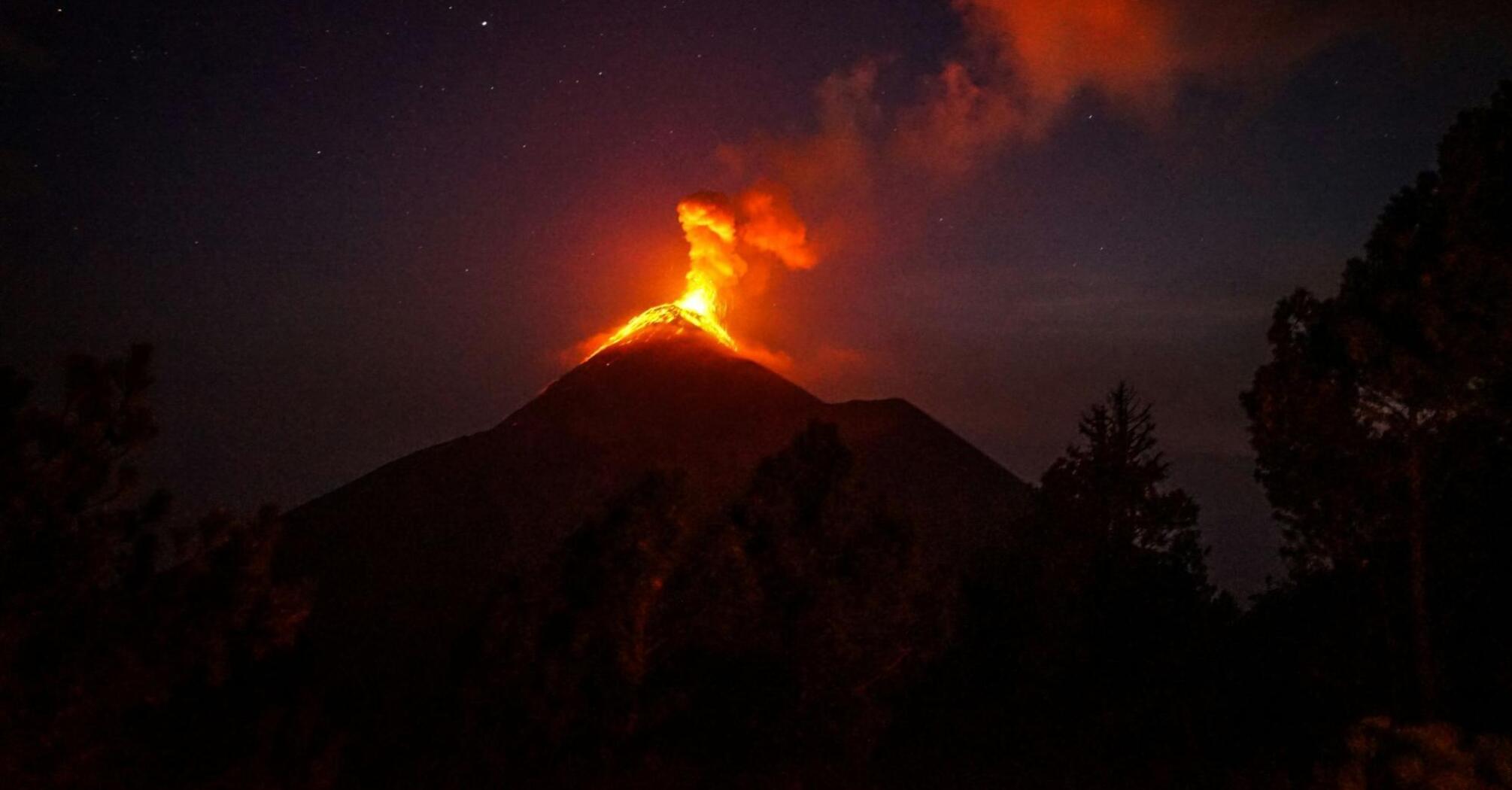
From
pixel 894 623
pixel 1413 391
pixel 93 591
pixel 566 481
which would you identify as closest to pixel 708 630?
pixel 894 623

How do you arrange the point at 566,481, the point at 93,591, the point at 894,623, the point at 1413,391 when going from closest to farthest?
the point at 93,591 < the point at 1413,391 < the point at 894,623 < the point at 566,481

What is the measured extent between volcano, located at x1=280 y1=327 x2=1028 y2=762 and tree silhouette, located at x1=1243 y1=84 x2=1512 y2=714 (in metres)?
42.1

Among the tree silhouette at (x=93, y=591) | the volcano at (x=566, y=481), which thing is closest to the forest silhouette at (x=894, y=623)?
the tree silhouette at (x=93, y=591)

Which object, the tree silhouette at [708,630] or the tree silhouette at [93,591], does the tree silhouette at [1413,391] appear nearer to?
the tree silhouette at [708,630]

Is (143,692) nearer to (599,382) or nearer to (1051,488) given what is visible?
(1051,488)

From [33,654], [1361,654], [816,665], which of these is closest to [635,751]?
[816,665]

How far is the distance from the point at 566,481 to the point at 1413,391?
81.5 metres

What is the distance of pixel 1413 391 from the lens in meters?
15.9

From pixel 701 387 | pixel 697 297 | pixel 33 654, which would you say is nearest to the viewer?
pixel 33 654

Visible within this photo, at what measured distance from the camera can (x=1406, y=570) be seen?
18.2 meters

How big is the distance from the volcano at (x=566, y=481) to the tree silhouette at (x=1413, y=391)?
4212cm

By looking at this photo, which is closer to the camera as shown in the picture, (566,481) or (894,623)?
(894,623)

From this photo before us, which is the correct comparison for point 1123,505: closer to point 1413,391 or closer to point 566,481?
point 1413,391

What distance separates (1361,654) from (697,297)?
10572cm
